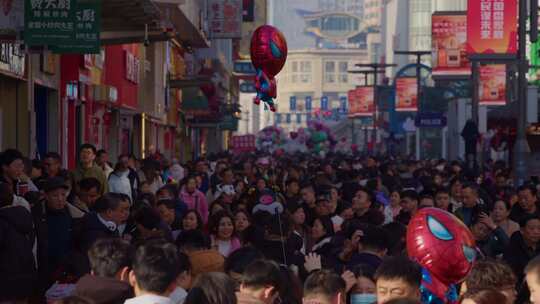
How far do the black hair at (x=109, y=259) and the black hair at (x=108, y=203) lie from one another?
11.2ft

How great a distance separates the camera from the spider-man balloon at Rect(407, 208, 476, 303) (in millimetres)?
8633

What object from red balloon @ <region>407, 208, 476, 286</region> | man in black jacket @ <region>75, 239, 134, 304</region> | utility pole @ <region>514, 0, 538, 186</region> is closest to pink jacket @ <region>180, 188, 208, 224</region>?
utility pole @ <region>514, 0, 538, 186</region>

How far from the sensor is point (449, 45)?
205ft

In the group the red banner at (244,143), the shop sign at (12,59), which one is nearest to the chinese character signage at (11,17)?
the shop sign at (12,59)

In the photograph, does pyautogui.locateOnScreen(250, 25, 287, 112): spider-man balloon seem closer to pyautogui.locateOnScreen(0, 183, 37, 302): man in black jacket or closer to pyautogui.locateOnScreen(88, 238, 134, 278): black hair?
pyautogui.locateOnScreen(0, 183, 37, 302): man in black jacket

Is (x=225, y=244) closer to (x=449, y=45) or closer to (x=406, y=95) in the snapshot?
(x=449, y=45)

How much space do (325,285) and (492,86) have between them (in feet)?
163

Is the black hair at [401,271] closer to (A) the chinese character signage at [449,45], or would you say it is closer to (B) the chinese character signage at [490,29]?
(B) the chinese character signage at [490,29]

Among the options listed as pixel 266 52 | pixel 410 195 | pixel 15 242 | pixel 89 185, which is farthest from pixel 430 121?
pixel 15 242

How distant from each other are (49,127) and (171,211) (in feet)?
45.5

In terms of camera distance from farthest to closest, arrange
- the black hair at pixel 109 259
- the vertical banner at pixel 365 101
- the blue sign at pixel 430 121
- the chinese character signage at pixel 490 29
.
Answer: the vertical banner at pixel 365 101 < the blue sign at pixel 430 121 < the chinese character signage at pixel 490 29 < the black hair at pixel 109 259

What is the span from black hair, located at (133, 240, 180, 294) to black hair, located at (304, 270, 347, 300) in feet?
2.52

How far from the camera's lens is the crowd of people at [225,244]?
783 centimetres

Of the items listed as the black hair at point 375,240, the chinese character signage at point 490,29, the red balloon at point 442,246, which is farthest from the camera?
the chinese character signage at point 490,29
